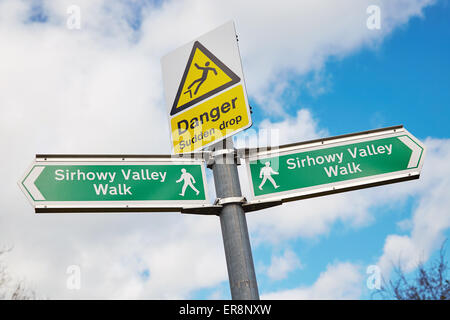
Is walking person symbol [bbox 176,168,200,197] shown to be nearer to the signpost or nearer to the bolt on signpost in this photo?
the bolt on signpost

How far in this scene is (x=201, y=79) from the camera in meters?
4.29

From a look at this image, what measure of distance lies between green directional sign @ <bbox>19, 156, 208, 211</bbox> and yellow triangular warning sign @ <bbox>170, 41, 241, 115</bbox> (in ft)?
1.77

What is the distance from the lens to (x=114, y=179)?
3959 mm

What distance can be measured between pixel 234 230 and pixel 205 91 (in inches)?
49.9

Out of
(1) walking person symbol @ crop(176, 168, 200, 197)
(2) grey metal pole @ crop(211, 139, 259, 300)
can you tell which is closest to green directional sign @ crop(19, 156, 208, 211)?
(1) walking person symbol @ crop(176, 168, 200, 197)

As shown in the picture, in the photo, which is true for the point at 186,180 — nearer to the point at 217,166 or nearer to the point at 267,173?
the point at 217,166

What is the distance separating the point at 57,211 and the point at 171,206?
2.78 feet

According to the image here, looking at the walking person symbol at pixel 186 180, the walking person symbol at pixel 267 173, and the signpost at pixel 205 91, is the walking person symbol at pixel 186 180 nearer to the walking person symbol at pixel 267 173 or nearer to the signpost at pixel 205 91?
the signpost at pixel 205 91

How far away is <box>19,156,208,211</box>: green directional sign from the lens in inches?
148
